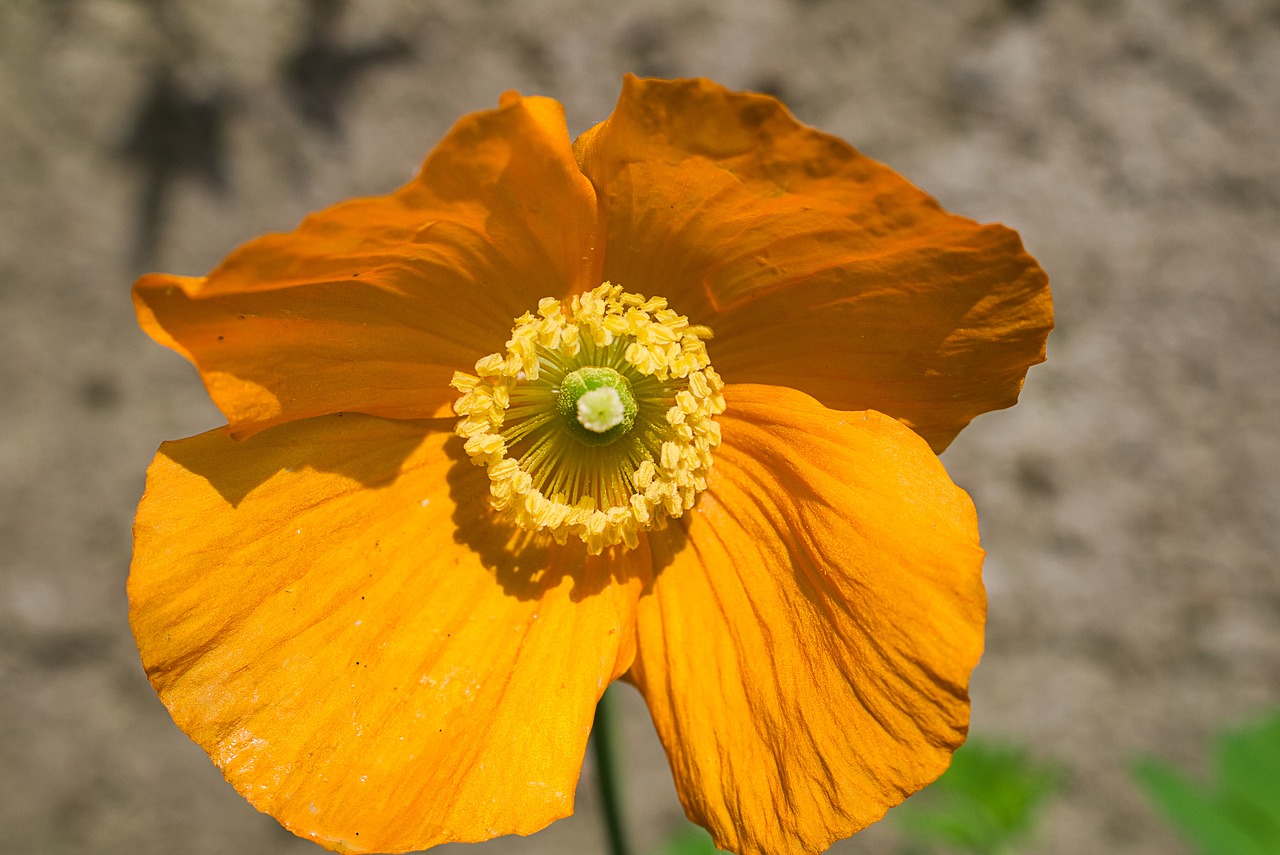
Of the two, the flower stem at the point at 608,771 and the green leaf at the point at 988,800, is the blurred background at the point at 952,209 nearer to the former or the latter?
the green leaf at the point at 988,800

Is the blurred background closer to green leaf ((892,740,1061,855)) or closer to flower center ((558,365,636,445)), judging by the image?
green leaf ((892,740,1061,855))

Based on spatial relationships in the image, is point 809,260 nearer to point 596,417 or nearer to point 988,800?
point 596,417

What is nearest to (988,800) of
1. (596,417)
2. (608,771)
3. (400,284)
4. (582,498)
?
(608,771)

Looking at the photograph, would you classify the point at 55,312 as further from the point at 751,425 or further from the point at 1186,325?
the point at 1186,325

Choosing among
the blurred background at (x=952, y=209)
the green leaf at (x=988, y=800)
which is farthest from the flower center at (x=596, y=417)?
the blurred background at (x=952, y=209)

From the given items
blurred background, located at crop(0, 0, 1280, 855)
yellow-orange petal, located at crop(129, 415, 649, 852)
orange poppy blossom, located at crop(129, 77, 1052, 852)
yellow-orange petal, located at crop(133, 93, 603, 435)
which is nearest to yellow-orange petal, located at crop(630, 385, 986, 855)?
orange poppy blossom, located at crop(129, 77, 1052, 852)

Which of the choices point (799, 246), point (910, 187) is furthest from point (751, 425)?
point (910, 187)
